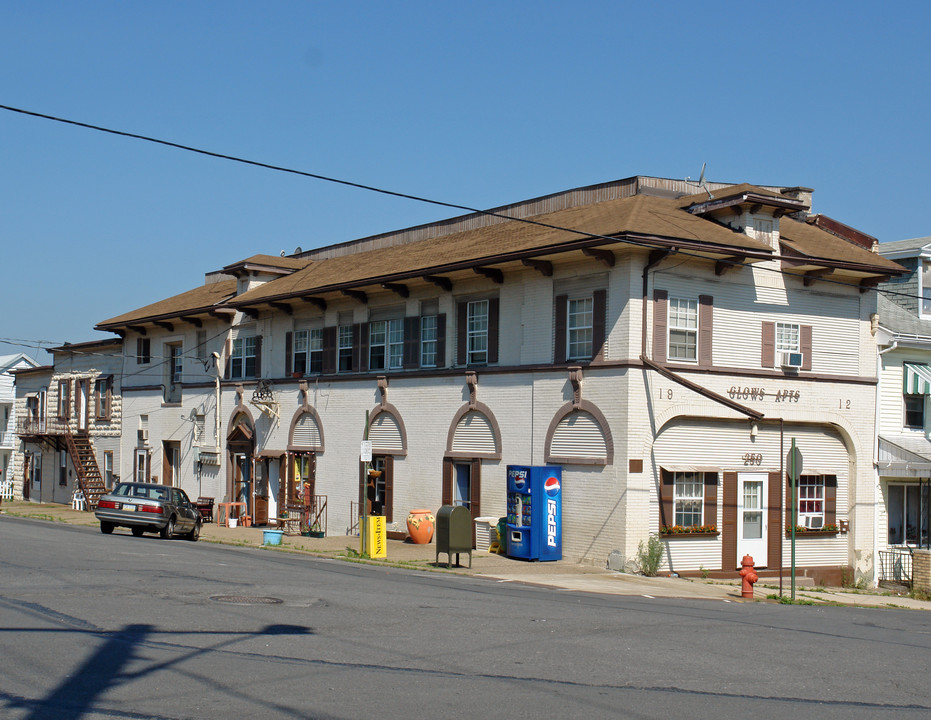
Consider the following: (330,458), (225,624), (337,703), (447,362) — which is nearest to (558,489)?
(447,362)

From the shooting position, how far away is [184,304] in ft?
137

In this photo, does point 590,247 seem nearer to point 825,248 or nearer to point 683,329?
point 683,329

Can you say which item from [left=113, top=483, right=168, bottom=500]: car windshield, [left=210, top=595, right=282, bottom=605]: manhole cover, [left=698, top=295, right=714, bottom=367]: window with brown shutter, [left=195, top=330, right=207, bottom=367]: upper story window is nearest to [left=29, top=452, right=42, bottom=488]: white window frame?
[left=195, top=330, right=207, bottom=367]: upper story window

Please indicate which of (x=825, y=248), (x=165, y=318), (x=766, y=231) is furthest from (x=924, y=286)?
(x=165, y=318)

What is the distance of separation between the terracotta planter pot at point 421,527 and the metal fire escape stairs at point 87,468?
21654mm

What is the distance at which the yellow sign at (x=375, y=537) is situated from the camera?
2430cm

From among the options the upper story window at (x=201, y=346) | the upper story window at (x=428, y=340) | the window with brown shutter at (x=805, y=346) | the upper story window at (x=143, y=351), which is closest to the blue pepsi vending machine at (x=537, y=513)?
the upper story window at (x=428, y=340)

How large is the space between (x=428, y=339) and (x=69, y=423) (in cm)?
2628

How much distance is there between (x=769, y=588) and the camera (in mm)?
22781

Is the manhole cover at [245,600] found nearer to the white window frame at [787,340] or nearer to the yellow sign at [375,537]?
the yellow sign at [375,537]

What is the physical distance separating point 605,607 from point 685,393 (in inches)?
341

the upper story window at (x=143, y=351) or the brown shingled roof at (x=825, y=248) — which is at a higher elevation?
the brown shingled roof at (x=825, y=248)

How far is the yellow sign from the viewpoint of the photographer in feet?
79.7

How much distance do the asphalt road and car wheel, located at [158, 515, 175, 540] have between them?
10.4m
